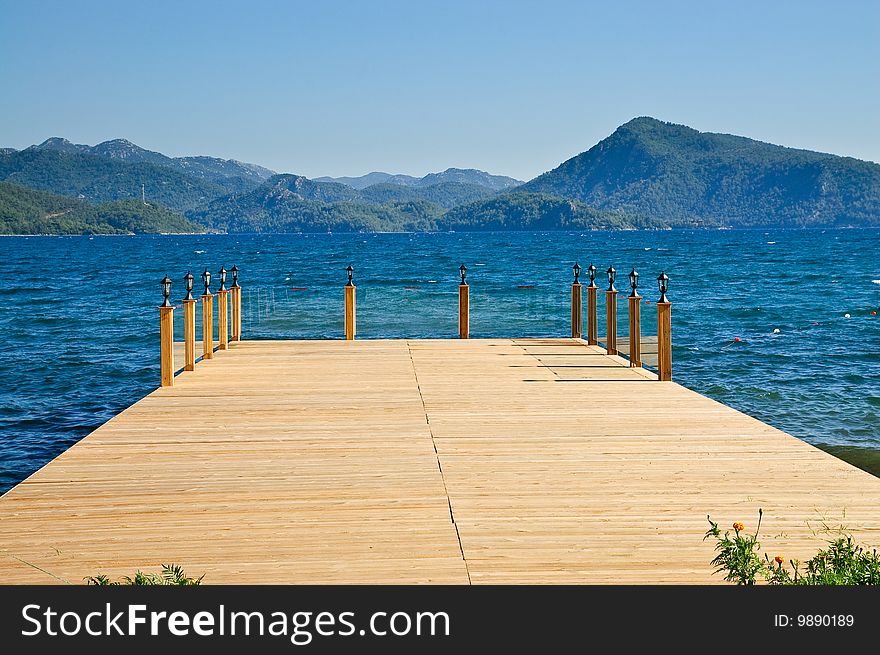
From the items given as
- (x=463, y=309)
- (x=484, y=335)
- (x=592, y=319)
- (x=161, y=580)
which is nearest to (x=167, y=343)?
(x=592, y=319)

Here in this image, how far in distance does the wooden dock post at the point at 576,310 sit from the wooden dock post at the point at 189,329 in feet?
16.6

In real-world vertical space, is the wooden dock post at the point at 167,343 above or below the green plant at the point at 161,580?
above

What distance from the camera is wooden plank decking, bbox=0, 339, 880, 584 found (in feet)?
15.0

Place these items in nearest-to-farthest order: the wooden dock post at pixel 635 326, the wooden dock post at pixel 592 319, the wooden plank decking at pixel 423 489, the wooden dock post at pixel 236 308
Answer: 1. the wooden plank decking at pixel 423 489
2. the wooden dock post at pixel 635 326
3. the wooden dock post at pixel 592 319
4. the wooden dock post at pixel 236 308

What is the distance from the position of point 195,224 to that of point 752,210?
89.1 m

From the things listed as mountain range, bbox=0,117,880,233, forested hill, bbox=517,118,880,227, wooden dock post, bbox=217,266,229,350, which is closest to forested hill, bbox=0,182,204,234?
mountain range, bbox=0,117,880,233

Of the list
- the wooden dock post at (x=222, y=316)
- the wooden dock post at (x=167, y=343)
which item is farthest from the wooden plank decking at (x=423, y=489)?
the wooden dock post at (x=222, y=316)

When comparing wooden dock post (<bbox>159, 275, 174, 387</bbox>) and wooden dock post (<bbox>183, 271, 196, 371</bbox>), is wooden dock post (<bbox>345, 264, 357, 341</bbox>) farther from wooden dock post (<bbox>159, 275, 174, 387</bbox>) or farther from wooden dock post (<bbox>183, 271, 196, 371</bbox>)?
wooden dock post (<bbox>159, 275, 174, 387</bbox>)

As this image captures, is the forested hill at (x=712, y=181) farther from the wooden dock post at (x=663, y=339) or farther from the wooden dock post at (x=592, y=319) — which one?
the wooden dock post at (x=663, y=339)

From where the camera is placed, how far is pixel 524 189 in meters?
188

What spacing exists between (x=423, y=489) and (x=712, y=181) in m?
174

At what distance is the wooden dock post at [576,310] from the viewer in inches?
538

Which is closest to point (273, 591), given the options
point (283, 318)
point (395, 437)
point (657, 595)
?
point (657, 595)

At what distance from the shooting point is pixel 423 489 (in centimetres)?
577
